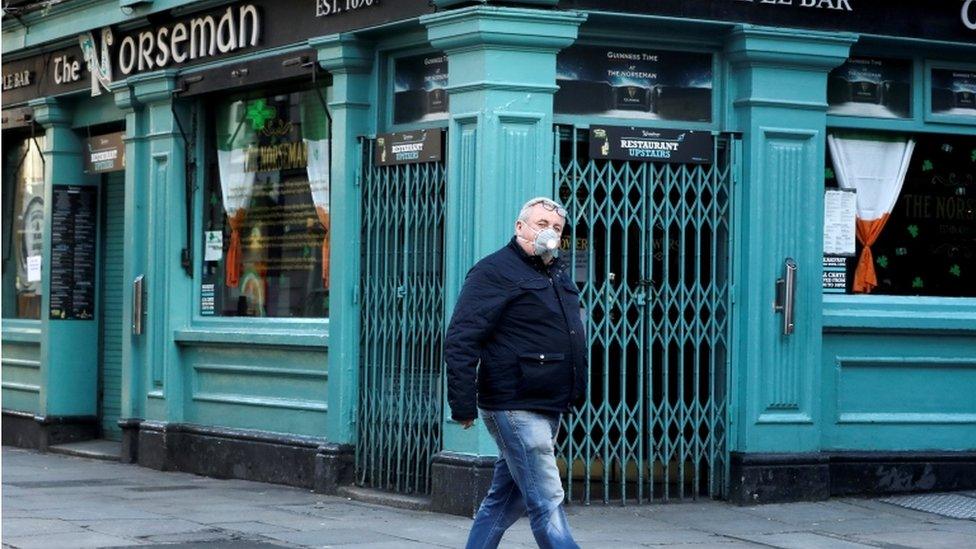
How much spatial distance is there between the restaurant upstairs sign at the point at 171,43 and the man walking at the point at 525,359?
6133mm

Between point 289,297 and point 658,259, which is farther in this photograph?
point 289,297

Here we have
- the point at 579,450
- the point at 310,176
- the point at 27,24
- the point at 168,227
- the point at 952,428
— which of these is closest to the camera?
the point at 579,450

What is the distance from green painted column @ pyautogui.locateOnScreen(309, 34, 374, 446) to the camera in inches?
431

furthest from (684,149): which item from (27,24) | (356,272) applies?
(27,24)

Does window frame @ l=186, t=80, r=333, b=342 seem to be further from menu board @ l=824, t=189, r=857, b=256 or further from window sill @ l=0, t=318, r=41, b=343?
menu board @ l=824, t=189, r=857, b=256

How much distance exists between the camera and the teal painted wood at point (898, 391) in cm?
1073

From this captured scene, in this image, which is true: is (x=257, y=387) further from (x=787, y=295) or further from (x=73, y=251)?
(x=787, y=295)

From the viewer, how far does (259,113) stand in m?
12.6

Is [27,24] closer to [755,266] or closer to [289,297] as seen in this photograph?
[289,297]

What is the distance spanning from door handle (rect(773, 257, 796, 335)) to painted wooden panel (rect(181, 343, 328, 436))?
10.8ft

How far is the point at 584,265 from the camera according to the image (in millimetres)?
9984

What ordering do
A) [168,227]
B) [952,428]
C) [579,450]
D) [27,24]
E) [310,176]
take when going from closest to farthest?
1. [579,450]
2. [952,428]
3. [310,176]
4. [168,227]
5. [27,24]

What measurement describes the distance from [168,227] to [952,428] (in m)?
6.54

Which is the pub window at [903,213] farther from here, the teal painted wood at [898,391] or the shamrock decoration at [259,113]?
the shamrock decoration at [259,113]
